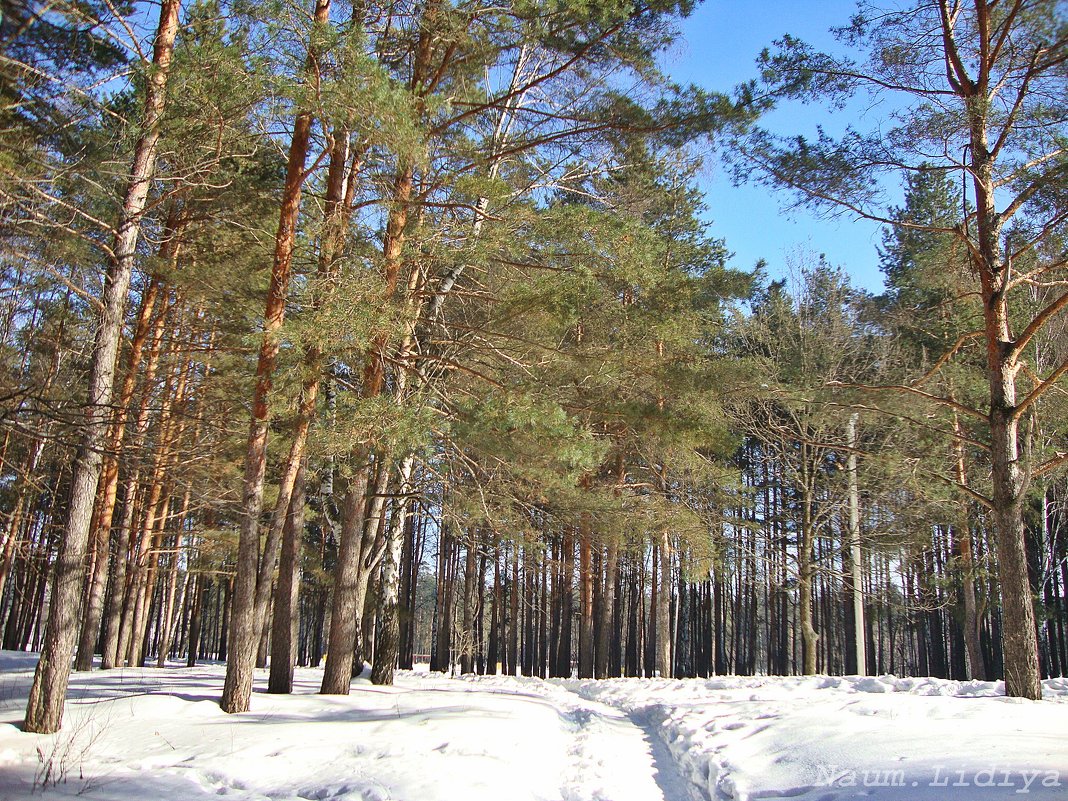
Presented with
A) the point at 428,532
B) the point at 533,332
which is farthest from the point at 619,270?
the point at 428,532

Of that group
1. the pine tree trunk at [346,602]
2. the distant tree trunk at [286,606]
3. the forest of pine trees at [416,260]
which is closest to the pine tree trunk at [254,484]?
the forest of pine trees at [416,260]

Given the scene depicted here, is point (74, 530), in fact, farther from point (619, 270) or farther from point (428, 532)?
point (428, 532)

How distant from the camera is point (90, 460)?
641 cm

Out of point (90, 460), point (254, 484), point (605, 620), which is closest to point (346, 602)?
point (254, 484)

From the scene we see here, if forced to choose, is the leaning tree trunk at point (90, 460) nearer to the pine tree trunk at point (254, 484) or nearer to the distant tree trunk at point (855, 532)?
the pine tree trunk at point (254, 484)

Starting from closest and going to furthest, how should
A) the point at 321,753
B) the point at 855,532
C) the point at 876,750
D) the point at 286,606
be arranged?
the point at 876,750
the point at 321,753
the point at 286,606
the point at 855,532

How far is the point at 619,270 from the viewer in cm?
837

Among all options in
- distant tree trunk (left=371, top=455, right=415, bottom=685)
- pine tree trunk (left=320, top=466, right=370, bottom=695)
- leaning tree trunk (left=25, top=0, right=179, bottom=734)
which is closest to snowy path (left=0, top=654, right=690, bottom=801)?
leaning tree trunk (left=25, top=0, right=179, bottom=734)

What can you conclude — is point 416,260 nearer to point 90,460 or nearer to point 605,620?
point 90,460

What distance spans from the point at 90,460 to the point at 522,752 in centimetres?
461

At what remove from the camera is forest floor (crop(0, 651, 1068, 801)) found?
4223 millimetres

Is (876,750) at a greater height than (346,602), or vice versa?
(346,602)

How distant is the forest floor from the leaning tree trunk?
365mm

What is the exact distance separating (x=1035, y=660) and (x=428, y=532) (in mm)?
17476
